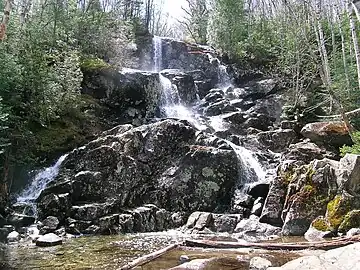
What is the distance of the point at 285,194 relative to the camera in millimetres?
14742

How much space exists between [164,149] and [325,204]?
8214 mm

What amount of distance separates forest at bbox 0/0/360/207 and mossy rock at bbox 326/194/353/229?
2293 mm

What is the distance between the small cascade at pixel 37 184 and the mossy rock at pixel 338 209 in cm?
1114

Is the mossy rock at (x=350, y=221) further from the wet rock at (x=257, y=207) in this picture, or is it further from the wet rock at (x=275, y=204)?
the wet rock at (x=257, y=207)

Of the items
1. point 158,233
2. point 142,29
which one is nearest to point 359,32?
point 158,233

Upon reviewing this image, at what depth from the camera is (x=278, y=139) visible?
2278 centimetres

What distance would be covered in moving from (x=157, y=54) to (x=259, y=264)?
3009 cm

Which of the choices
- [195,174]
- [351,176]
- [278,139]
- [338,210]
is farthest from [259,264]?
[278,139]

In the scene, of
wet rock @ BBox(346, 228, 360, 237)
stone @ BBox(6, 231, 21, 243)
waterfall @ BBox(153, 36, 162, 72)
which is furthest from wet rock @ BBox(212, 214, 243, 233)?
waterfall @ BBox(153, 36, 162, 72)

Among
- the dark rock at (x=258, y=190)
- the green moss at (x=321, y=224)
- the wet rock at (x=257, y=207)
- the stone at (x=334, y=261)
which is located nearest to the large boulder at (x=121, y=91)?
the dark rock at (x=258, y=190)

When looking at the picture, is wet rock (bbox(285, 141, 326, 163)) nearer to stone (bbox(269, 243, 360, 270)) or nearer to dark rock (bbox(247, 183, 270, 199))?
dark rock (bbox(247, 183, 270, 199))

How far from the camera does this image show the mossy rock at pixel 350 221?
38.1 feet

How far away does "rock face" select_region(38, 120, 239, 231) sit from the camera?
53.7ft

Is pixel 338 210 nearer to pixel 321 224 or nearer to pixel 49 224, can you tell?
pixel 321 224
